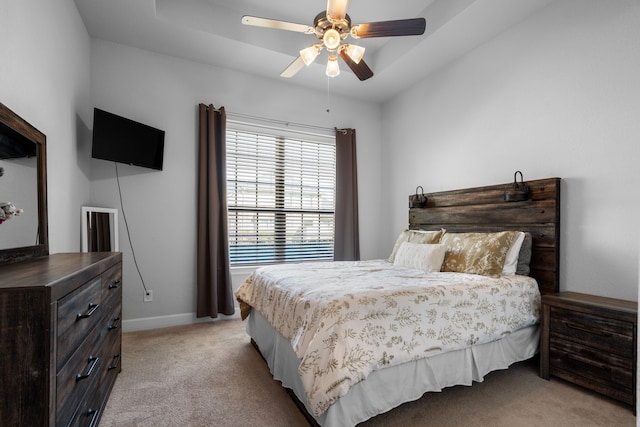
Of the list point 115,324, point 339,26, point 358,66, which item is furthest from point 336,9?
point 115,324

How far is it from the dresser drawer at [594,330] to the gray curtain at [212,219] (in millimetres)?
3059

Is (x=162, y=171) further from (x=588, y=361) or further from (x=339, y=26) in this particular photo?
(x=588, y=361)

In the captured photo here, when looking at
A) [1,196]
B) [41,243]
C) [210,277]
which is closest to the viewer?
[1,196]

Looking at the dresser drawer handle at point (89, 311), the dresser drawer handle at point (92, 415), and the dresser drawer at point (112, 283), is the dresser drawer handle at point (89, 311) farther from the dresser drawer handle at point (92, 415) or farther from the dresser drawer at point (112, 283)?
the dresser drawer handle at point (92, 415)

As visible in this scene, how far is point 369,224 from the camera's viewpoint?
181 inches

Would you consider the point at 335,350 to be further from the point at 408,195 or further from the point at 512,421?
the point at 408,195

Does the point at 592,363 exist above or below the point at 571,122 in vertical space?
below

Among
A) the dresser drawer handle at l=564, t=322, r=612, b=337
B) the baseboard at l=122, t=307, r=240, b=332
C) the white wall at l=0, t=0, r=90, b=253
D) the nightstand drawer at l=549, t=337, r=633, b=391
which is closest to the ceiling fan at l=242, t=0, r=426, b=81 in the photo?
the white wall at l=0, t=0, r=90, b=253

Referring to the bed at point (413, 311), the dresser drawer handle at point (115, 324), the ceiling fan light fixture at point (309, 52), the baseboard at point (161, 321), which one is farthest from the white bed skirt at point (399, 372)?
the ceiling fan light fixture at point (309, 52)

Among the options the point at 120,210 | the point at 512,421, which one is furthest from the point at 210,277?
the point at 512,421

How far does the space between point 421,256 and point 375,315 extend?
4.36ft

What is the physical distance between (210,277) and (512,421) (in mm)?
2913

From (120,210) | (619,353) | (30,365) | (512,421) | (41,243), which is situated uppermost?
(120,210)

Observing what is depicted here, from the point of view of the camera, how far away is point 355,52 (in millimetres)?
2416
